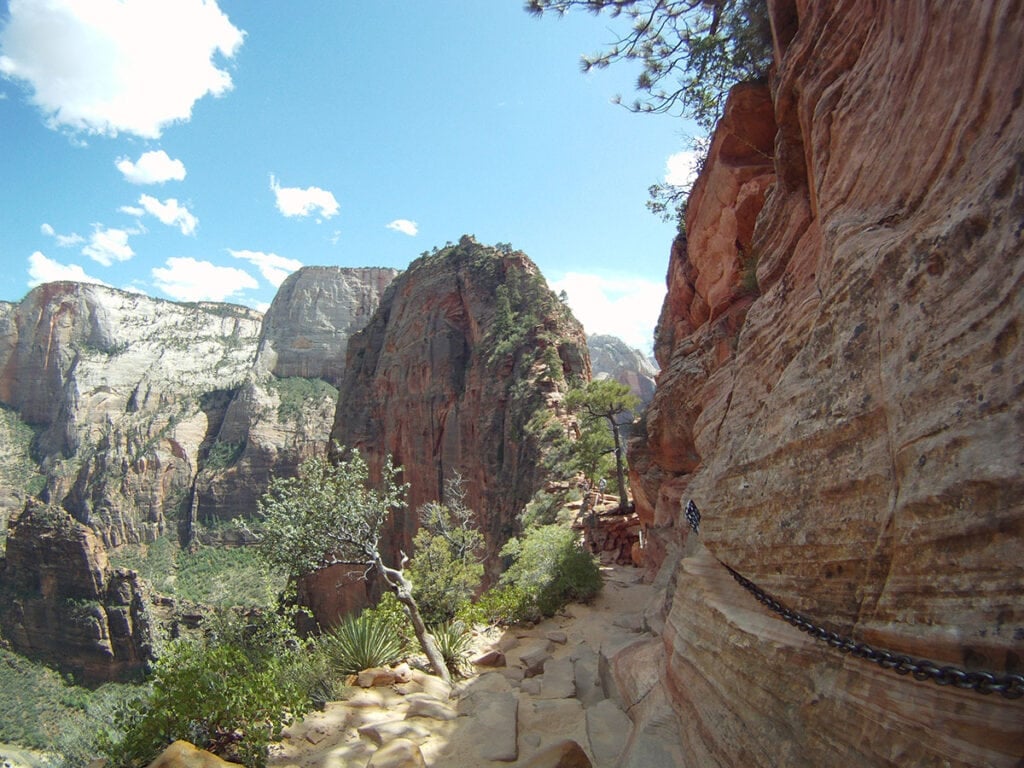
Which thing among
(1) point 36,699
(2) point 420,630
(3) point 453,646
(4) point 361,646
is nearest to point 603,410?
(3) point 453,646

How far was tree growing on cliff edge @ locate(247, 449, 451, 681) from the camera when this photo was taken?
31.2 ft

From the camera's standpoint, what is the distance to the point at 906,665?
2.19 meters

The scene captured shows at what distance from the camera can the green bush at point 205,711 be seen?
4.94 metres

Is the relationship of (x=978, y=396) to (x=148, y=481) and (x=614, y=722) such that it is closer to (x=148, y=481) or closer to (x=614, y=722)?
(x=614, y=722)

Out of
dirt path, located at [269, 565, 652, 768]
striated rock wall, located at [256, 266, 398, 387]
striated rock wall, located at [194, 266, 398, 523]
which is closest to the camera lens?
dirt path, located at [269, 565, 652, 768]

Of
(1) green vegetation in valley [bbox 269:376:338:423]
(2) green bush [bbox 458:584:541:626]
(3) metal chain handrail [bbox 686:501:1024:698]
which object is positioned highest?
(1) green vegetation in valley [bbox 269:376:338:423]

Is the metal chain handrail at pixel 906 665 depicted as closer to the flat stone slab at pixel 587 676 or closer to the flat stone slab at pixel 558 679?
the flat stone slab at pixel 587 676

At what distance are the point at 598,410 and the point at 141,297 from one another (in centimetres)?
12066

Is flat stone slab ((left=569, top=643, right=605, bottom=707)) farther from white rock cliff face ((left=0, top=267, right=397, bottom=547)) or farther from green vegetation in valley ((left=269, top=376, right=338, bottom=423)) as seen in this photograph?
green vegetation in valley ((left=269, top=376, right=338, bottom=423))

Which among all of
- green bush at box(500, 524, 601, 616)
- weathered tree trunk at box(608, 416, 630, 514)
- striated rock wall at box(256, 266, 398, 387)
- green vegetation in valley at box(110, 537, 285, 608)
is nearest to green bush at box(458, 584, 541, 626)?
green bush at box(500, 524, 601, 616)

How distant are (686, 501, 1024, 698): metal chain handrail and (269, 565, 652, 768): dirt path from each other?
277 centimetres

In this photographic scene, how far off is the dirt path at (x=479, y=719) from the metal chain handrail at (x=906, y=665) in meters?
2.77

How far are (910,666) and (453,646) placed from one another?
7.64m

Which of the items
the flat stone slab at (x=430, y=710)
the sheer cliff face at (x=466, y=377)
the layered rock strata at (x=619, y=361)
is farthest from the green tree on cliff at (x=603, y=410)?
the layered rock strata at (x=619, y=361)
